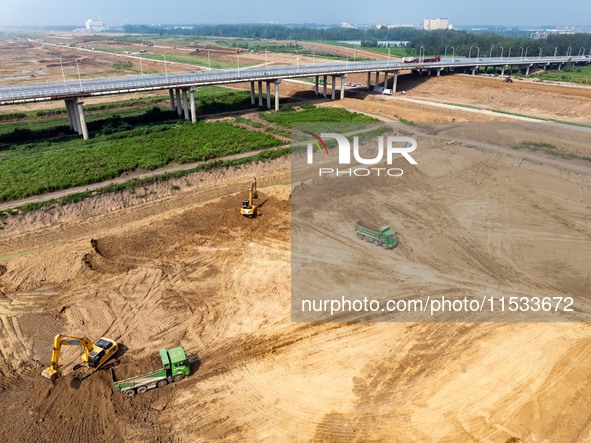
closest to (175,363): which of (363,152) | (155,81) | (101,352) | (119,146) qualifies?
(101,352)

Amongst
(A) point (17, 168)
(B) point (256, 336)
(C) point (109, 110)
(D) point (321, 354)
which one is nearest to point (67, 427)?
(B) point (256, 336)

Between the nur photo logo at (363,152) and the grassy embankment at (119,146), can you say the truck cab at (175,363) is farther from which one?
the nur photo logo at (363,152)

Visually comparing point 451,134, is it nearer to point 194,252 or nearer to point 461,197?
point 461,197

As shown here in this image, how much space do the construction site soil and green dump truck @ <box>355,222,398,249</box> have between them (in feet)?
2.64

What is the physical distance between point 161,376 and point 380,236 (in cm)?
1761

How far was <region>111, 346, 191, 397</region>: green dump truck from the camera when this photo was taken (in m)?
19.9

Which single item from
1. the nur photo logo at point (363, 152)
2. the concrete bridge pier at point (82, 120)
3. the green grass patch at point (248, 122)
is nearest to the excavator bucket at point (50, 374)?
the nur photo logo at point (363, 152)

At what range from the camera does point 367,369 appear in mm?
21703

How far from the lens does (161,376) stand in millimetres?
20359

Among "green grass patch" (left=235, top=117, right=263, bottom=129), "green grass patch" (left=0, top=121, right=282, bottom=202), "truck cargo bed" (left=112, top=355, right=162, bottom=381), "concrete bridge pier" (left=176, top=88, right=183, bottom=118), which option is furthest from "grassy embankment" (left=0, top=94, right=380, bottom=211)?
"truck cargo bed" (left=112, top=355, right=162, bottom=381)

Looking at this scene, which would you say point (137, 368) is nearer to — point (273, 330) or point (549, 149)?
point (273, 330)

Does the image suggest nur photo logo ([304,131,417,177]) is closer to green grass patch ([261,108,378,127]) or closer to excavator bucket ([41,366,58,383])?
green grass patch ([261,108,378,127])

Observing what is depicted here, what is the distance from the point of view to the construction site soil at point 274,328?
19.0m

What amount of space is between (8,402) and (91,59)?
527ft
